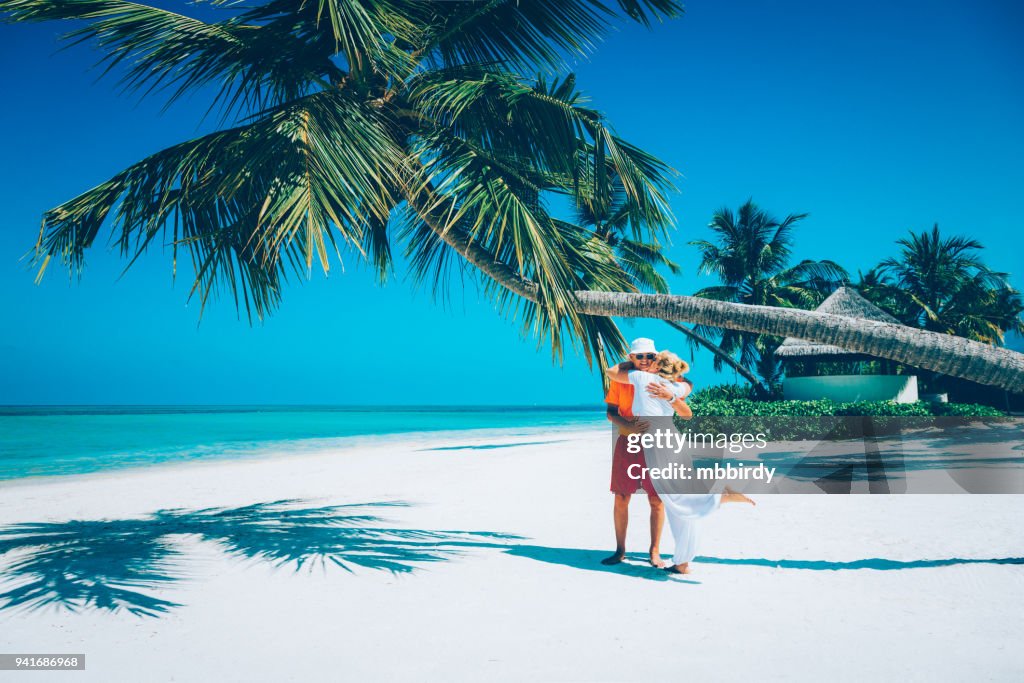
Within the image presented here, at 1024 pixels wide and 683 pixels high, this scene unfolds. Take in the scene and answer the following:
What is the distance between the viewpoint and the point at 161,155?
187 inches

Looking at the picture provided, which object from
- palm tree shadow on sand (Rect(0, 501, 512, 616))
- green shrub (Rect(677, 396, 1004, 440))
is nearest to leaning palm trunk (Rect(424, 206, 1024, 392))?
palm tree shadow on sand (Rect(0, 501, 512, 616))

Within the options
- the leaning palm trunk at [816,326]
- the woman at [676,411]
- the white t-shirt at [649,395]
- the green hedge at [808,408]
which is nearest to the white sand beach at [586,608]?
the woman at [676,411]

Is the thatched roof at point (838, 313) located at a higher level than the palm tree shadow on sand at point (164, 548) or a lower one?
higher

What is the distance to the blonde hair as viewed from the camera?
405 cm

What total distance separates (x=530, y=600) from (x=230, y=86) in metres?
4.51

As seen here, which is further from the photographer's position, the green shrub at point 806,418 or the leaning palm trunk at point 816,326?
the green shrub at point 806,418

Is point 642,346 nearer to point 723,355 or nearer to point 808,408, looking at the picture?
point 808,408

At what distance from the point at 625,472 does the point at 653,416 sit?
52cm

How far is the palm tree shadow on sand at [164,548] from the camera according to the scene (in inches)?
164

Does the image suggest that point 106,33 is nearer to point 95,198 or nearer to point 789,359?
point 95,198

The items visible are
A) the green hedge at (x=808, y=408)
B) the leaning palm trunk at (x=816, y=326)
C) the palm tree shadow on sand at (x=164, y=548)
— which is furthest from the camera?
the green hedge at (x=808, y=408)

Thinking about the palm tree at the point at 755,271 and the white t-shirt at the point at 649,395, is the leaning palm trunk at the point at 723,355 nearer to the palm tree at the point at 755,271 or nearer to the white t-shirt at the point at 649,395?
the palm tree at the point at 755,271

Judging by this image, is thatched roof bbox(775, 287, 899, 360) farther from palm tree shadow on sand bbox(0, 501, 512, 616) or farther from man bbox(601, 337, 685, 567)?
man bbox(601, 337, 685, 567)

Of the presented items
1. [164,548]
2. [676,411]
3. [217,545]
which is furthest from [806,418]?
[164,548]
